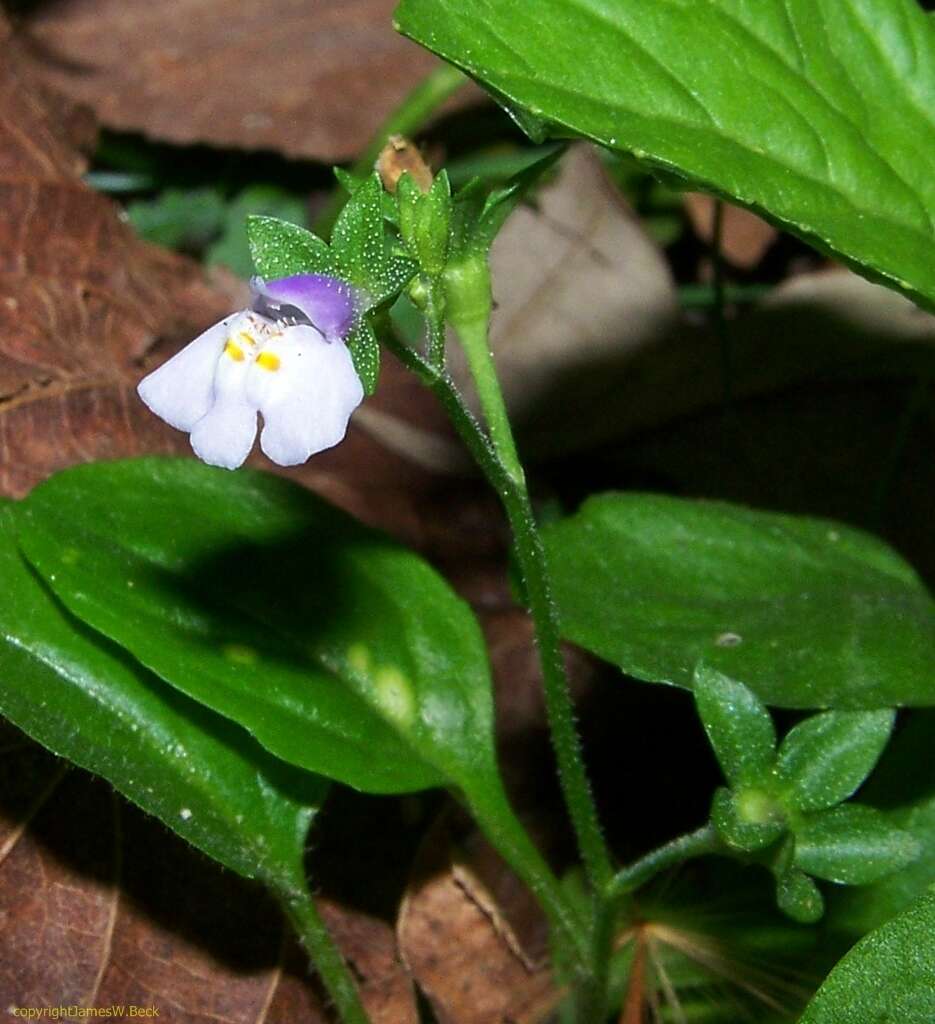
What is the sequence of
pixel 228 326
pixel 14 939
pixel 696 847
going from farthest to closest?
1. pixel 14 939
2. pixel 696 847
3. pixel 228 326

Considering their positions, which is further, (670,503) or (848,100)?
(670,503)

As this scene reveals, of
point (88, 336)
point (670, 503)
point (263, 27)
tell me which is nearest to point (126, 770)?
point (670, 503)

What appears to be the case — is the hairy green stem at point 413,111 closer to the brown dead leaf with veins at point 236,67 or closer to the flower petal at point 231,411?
the brown dead leaf with veins at point 236,67

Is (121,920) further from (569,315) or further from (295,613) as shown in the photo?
(569,315)

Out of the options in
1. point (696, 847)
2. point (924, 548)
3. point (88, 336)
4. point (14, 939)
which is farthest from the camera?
point (924, 548)

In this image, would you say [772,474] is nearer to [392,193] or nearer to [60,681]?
[392,193]

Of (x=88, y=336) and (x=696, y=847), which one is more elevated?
(x=696, y=847)

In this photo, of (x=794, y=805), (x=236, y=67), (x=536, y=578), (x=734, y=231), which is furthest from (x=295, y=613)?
(x=236, y=67)
